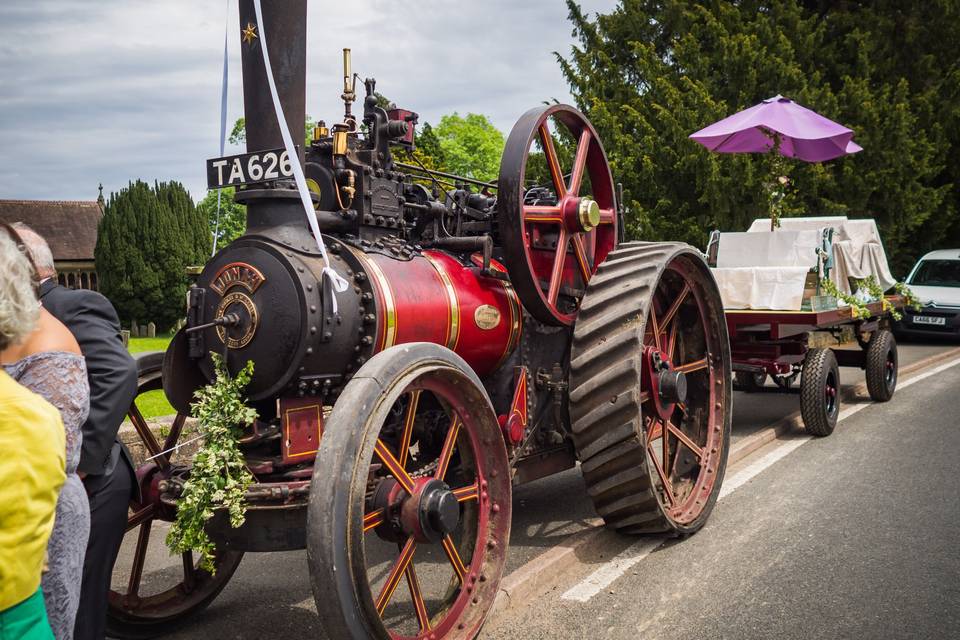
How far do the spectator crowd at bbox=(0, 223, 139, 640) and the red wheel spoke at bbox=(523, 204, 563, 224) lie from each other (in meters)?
2.20

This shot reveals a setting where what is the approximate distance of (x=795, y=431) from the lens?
26.8ft

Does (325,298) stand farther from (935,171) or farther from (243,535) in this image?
(935,171)

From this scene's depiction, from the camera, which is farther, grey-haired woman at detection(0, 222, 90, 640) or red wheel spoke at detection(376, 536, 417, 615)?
red wheel spoke at detection(376, 536, 417, 615)

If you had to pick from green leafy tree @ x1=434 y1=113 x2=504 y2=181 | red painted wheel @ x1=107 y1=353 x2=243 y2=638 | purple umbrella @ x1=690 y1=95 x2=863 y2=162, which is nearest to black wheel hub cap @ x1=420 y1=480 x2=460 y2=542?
red painted wheel @ x1=107 y1=353 x2=243 y2=638

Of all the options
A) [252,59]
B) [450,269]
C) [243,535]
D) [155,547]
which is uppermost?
[252,59]

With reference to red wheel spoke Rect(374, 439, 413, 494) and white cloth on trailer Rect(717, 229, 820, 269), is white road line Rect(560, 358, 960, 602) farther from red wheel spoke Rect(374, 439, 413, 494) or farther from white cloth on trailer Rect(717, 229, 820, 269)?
white cloth on trailer Rect(717, 229, 820, 269)

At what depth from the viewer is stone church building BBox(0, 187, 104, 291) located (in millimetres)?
41469

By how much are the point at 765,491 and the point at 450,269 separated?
314cm

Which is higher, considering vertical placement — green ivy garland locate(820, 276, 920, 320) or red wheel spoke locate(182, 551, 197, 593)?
green ivy garland locate(820, 276, 920, 320)

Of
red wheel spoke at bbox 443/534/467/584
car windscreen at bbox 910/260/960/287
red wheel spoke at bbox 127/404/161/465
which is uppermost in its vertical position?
car windscreen at bbox 910/260/960/287

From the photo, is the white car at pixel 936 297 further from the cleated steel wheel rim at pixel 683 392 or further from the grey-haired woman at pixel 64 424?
the grey-haired woman at pixel 64 424

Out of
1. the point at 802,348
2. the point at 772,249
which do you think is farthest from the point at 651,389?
the point at 772,249

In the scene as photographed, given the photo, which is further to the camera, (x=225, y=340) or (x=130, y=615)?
(x=130, y=615)

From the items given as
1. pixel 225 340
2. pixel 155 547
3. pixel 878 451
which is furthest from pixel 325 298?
pixel 878 451
